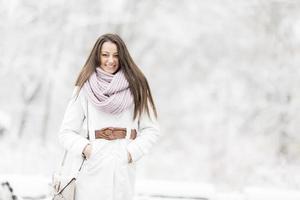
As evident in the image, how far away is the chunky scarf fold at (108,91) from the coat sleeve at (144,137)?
18 centimetres

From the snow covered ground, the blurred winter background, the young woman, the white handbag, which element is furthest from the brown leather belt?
the blurred winter background

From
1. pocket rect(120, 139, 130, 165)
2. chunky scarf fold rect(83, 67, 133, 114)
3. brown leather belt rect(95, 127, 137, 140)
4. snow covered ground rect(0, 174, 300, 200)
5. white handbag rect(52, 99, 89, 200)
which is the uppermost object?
chunky scarf fold rect(83, 67, 133, 114)

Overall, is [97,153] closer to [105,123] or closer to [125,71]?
[105,123]

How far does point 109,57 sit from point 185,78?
9452 mm

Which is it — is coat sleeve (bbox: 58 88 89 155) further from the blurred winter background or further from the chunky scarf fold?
the blurred winter background

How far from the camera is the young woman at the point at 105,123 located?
111 inches

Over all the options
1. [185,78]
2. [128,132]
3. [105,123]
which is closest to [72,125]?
[105,123]

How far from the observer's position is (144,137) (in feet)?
9.63

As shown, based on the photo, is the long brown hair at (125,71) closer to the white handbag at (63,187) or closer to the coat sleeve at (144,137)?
the coat sleeve at (144,137)

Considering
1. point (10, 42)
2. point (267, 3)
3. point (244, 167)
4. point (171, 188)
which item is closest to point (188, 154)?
point (244, 167)

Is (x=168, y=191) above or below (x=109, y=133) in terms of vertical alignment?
below

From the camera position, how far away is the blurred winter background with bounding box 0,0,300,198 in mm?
11086

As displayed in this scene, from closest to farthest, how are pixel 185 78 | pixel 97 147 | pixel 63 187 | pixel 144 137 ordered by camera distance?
pixel 63 187, pixel 97 147, pixel 144 137, pixel 185 78

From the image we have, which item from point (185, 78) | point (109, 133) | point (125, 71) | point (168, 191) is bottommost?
point (168, 191)
